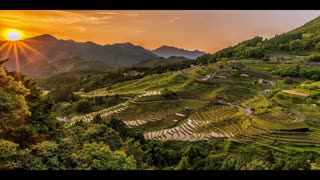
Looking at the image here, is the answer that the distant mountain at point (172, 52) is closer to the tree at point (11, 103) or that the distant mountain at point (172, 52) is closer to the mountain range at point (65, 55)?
the mountain range at point (65, 55)

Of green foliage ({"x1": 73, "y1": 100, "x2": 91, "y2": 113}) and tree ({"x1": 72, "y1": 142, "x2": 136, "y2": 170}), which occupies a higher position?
green foliage ({"x1": 73, "y1": 100, "x2": 91, "y2": 113})

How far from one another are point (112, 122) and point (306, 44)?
599 centimetres

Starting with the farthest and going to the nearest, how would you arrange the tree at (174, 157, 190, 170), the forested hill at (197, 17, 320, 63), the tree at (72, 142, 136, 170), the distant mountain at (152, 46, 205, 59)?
the forested hill at (197, 17, 320, 63) < the tree at (174, 157, 190, 170) < the distant mountain at (152, 46, 205, 59) < the tree at (72, 142, 136, 170)

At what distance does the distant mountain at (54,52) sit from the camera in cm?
485

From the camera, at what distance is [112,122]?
21.7ft

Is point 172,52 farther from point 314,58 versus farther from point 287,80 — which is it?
point 314,58

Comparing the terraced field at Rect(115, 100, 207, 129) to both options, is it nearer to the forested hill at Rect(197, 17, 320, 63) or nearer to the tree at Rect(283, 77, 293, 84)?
the forested hill at Rect(197, 17, 320, 63)

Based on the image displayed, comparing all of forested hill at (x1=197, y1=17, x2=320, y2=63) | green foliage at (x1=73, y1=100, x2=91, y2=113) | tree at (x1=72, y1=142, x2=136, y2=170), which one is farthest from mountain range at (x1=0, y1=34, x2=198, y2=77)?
forested hill at (x1=197, y1=17, x2=320, y2=63)

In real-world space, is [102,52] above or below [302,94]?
above

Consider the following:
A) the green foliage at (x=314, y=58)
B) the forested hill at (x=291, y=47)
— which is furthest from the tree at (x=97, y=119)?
the green foliage at (x=314, y=58)

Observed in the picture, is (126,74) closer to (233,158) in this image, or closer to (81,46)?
(81,46)

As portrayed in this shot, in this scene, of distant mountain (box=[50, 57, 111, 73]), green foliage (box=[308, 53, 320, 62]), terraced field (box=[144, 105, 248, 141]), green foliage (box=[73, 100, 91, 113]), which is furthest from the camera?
green foliage (box=[308, 53, 320, 62])

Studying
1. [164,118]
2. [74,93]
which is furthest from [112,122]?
[164,118]

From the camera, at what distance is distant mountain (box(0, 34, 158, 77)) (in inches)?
191
